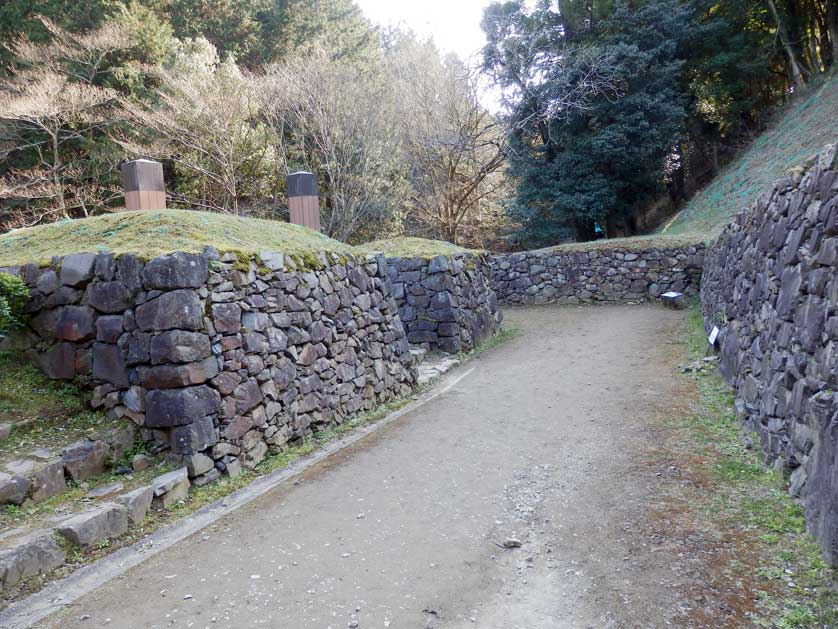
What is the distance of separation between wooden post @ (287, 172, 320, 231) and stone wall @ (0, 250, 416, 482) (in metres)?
3.19

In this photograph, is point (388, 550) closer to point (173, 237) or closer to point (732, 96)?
point (173, 237)

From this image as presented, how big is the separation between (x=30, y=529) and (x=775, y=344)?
528 cm

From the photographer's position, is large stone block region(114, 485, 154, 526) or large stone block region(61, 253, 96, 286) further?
large stone block region(61, 253, 96, 286)

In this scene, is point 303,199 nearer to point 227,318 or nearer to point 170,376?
point 227,318

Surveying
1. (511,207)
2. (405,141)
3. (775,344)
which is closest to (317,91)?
(405,141)

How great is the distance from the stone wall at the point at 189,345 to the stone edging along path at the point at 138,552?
0.30 metres

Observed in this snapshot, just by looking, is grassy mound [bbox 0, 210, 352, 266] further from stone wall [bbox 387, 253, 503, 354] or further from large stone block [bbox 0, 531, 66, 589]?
stone wall [bbox 387, 253, 503, 354]

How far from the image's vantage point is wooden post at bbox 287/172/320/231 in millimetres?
8445

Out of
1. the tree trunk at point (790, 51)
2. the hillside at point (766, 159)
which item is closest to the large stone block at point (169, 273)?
the hillside at point (766, 159)

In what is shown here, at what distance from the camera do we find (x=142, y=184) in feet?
20.6

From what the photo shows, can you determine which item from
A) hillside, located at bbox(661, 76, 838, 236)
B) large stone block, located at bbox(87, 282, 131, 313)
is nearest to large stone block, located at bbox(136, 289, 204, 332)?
large stone block, located at bbox(87, 282, 131, 313)

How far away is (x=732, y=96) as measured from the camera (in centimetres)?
1944

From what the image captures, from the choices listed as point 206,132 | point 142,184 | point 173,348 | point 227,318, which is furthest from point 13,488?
point 206,132

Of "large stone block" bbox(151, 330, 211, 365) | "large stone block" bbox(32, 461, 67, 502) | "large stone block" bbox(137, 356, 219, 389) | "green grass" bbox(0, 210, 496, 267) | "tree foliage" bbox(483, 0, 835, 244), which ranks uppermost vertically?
"tree foliage" bbox(483, 0, 835, 244)
